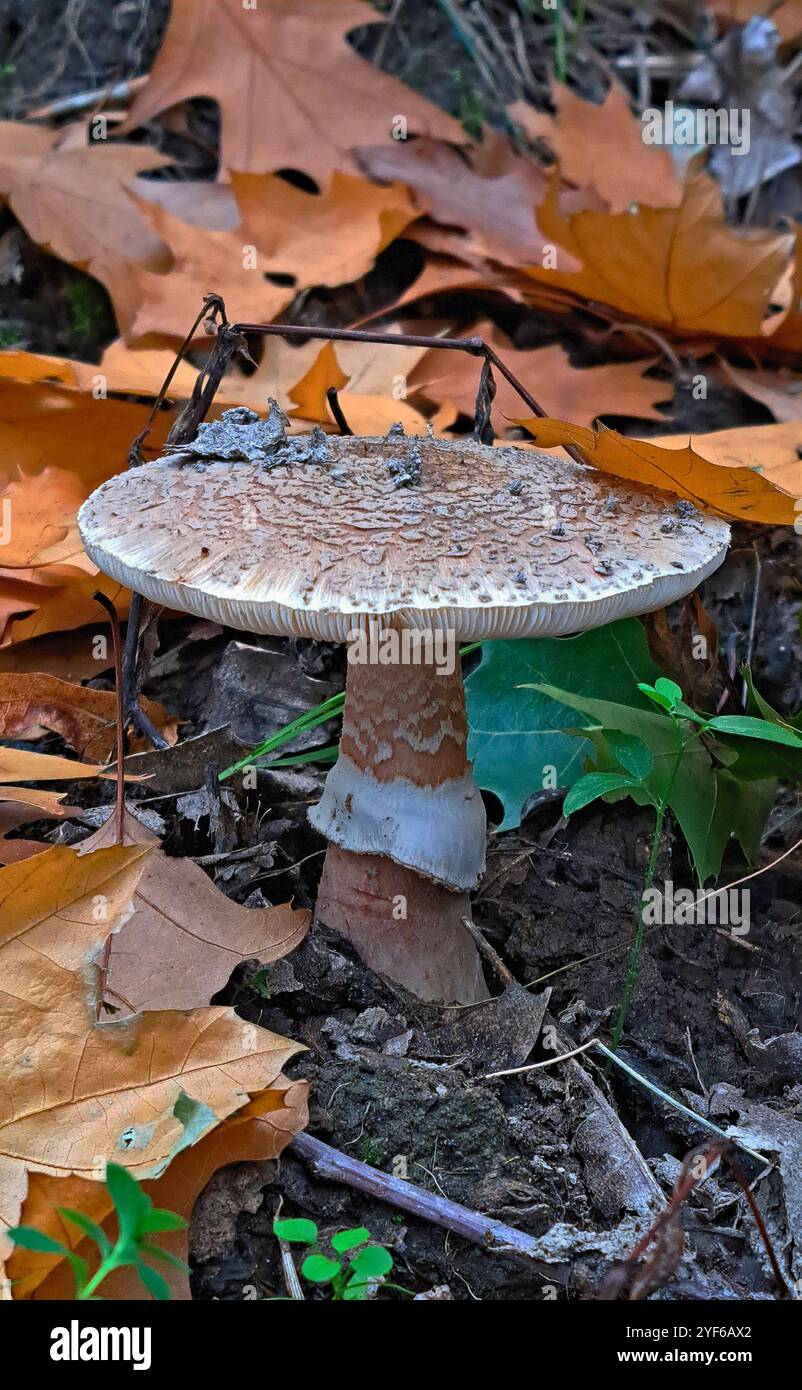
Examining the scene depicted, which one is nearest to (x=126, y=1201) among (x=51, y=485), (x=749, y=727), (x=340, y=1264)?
(x=340, y=1264)

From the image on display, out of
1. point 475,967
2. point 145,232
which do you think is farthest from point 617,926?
point 145,232

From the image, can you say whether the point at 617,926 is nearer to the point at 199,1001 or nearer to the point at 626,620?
the point at 626,620

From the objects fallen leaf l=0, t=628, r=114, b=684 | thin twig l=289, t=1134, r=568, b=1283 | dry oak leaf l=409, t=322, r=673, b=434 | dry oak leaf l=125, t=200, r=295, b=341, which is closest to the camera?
thin twig l=289, t=1134, r=568, b=1283

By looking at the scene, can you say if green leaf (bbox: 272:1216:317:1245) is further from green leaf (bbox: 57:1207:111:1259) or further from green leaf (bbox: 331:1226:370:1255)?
green leaf (bbox: 57:1207:111:1259)

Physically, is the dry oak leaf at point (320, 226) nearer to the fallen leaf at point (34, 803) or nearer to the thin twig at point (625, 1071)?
the fallen leaf at point (34, 803)

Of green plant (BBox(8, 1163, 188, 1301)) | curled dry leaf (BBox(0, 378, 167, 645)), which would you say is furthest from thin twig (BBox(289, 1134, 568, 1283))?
curled dry leaf (BBox(0, 378, 167, 645))

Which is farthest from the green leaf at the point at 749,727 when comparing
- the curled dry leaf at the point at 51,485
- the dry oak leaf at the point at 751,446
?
the curled dry leaf at the point at 51,485
